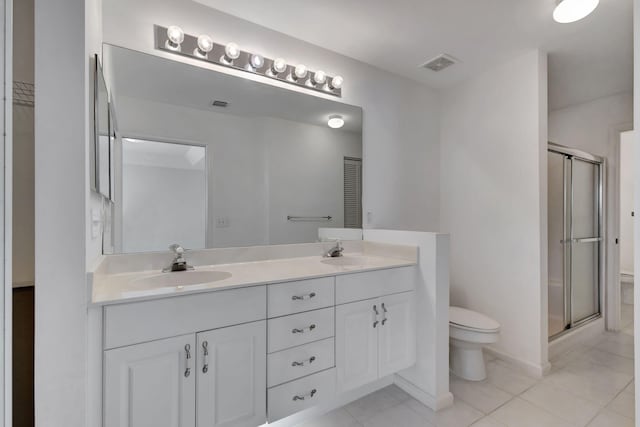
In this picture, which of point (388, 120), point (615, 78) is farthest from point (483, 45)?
point (615, 78)

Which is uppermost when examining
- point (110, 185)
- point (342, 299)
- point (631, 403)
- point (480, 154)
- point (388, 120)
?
point (388, 120)

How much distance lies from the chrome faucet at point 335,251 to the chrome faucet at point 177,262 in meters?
0.89

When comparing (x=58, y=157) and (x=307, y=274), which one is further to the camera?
(x=307, y=274)

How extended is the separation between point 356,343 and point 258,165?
119cm

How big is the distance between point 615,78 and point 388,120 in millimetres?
1982

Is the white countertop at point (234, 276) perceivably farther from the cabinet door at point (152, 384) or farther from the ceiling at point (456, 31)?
the ceiling at point (456, 31)

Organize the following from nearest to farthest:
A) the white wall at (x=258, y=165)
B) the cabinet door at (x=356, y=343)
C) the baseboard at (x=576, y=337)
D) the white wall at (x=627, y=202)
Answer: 1. the cabinet door at (x=356, y=343)
2. the white wall at (x=258, y=165)
3. the baseboard at (x=576, y=337)
4. the white wall at (x=627, y=202)

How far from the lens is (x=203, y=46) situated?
164 cm

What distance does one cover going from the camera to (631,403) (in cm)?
175

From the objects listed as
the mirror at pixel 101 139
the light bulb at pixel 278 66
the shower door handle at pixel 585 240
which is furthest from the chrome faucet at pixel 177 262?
the shower door handle at pixel 585 240

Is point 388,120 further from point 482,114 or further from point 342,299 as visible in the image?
point 342,299

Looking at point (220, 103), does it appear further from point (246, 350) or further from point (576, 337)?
point (576, 337)

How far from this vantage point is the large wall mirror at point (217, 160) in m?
1.53

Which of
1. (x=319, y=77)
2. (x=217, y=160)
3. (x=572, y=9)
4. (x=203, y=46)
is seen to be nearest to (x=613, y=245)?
(x=572, y=9)
